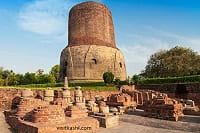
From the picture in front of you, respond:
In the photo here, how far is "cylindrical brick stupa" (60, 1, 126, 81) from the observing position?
21609mm

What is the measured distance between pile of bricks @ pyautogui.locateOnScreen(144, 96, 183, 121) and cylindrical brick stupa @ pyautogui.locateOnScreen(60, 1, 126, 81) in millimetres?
15093

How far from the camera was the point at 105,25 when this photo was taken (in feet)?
78.1

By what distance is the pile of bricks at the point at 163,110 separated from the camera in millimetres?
5617

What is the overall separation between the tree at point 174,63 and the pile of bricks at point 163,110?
56.7 feet

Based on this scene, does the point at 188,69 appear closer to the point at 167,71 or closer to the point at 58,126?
the point at 167,71

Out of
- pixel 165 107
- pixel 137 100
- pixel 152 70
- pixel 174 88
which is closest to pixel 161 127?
pixel 165 107

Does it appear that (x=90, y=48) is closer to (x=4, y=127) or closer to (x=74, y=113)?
(x=74, y=113)

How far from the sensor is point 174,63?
2294cm

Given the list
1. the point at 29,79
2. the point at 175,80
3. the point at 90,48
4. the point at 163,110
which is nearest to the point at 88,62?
the point at 90,48

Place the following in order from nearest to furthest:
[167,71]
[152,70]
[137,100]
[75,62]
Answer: [137,100] → [75,62] → [167,71] → [152,70]

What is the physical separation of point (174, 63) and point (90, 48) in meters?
11.3

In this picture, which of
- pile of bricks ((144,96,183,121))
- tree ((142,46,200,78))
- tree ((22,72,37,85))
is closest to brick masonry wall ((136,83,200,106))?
tree ((142,46,200,78))

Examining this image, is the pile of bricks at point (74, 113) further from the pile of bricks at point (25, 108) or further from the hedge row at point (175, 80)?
the hedge row at point (175, 80)

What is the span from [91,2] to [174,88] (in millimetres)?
16274
